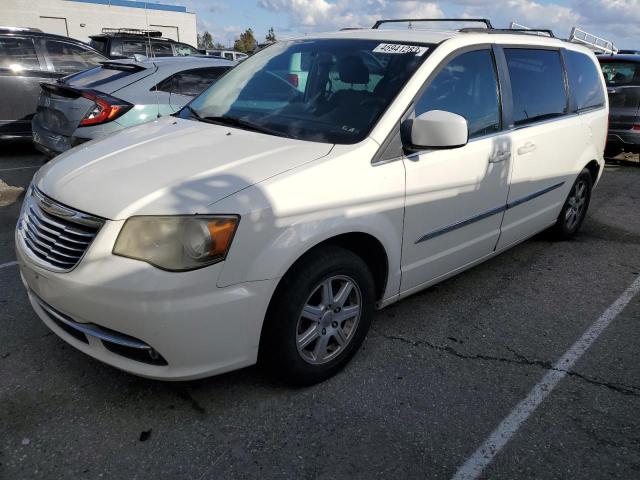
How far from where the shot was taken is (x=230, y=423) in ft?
8.14

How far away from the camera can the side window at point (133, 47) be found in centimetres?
1200

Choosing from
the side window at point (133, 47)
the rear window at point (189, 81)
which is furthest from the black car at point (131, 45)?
the rear window at point (189, 81)

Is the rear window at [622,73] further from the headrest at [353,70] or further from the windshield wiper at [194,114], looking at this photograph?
the windshield wiper at [194,114]

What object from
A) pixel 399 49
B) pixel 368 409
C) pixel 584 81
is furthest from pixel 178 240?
pixel 584 81

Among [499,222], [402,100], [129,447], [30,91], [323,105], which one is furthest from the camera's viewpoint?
[30,91]

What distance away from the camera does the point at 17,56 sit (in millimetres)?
7504

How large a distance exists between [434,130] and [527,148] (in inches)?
53.9

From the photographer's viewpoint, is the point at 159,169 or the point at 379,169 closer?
the point at 159,169

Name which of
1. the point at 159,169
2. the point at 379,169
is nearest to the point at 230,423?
the point at 159,169

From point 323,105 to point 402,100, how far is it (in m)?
0.47

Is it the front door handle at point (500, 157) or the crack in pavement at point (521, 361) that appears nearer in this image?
the crack in pavement at point (521, 361)

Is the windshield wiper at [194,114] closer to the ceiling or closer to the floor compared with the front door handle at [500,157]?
closer to the ceiling

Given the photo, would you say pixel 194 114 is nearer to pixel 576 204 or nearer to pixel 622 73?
pixel 576 204

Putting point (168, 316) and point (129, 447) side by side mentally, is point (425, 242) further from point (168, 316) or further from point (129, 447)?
point (129, 447)
